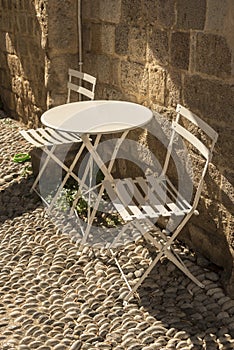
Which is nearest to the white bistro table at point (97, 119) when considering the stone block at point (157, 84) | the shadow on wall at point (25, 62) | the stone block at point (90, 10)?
the stone block at point (157, 84)

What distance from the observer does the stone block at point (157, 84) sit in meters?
3.88

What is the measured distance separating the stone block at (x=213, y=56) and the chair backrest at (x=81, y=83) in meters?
1.26

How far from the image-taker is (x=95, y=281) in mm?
3600

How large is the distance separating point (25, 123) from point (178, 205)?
11.5 ft

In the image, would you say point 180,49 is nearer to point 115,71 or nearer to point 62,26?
point 115,71

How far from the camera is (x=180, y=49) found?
3.61 metres

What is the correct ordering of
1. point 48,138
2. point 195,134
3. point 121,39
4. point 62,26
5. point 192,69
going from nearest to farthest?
point 192,69 < point 195,134 < point 121,39 < point 48,138 < point 62,26

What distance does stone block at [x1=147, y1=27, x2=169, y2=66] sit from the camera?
3.77 m

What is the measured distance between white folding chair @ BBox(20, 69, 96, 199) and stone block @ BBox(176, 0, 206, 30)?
1130mm

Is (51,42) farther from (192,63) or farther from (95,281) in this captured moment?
(95,281)

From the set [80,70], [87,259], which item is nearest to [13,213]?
[87,259]

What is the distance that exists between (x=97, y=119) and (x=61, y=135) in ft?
3.09

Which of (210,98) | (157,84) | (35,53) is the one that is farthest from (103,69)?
(210,98)

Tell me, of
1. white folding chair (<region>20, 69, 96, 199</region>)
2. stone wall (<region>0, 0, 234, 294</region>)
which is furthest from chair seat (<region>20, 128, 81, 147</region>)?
stone wall (<region>0, 0, 234, 294</region>)
